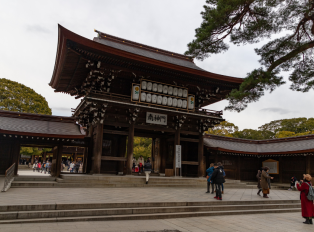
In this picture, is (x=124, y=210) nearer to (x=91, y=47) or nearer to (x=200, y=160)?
(x=91, y=47)

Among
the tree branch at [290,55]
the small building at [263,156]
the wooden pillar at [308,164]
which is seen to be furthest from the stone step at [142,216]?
the wooden pillar at [308,164]

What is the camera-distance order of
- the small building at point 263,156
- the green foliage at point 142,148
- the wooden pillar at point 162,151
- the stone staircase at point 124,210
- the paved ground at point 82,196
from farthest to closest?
the green foliage at point 142,148, the small building at point 263,156, the wooden pillar at point 162,151, the paved ground at point 82,196, the stone staircase at point 124,210

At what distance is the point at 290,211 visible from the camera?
1013cm

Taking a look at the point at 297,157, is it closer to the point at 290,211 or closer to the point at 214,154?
the point at 214,154

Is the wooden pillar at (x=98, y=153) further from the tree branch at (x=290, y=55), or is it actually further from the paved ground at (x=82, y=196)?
the tree branch at (x=290, y=55)

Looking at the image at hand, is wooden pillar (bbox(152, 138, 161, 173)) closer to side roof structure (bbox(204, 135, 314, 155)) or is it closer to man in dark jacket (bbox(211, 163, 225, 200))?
side roof structure (bbox(204, 135, 314, 155))

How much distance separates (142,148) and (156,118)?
826 inches

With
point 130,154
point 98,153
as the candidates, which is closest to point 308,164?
point 130,154

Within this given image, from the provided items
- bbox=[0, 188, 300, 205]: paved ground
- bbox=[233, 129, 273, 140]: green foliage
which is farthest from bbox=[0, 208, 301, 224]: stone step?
bbox=[233, 129, 273, 140]: green foliage

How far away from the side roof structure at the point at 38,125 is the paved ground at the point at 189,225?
28.5 ft

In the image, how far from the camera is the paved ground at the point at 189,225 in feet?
19.3

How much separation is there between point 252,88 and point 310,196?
383 cm

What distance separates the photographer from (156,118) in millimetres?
16062

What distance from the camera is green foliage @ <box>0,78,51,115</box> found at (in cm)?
3512
